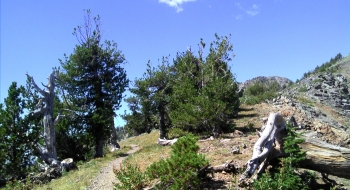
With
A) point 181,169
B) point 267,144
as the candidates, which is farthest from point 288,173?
point 181,169

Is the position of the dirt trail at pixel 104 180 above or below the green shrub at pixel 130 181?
below

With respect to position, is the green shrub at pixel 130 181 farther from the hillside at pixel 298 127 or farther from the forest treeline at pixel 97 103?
the forest treeline at pixel 97 103

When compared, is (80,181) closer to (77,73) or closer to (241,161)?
(241,161)

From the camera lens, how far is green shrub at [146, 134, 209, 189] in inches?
331

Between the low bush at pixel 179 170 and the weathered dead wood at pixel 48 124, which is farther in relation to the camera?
the weathered dead wood at pixel 48 124

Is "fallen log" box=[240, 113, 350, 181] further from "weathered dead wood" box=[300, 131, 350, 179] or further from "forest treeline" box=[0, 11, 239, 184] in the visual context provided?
"forest treeline" box=[0, 11, 239, 184]

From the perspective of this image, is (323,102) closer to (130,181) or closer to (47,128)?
(47,128)

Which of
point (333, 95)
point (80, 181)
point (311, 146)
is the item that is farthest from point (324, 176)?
point (333, 95)

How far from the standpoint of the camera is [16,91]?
66.5 feet

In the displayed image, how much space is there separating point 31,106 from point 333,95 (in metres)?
33.2

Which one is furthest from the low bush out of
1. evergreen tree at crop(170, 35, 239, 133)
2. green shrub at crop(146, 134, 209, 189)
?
evergreen tree at crop(170, 35, 239, 133)

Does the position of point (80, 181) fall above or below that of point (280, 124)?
below

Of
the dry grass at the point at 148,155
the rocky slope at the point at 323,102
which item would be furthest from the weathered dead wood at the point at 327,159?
the rocky slope at the point at 323,102

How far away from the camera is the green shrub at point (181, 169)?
27.6ft
